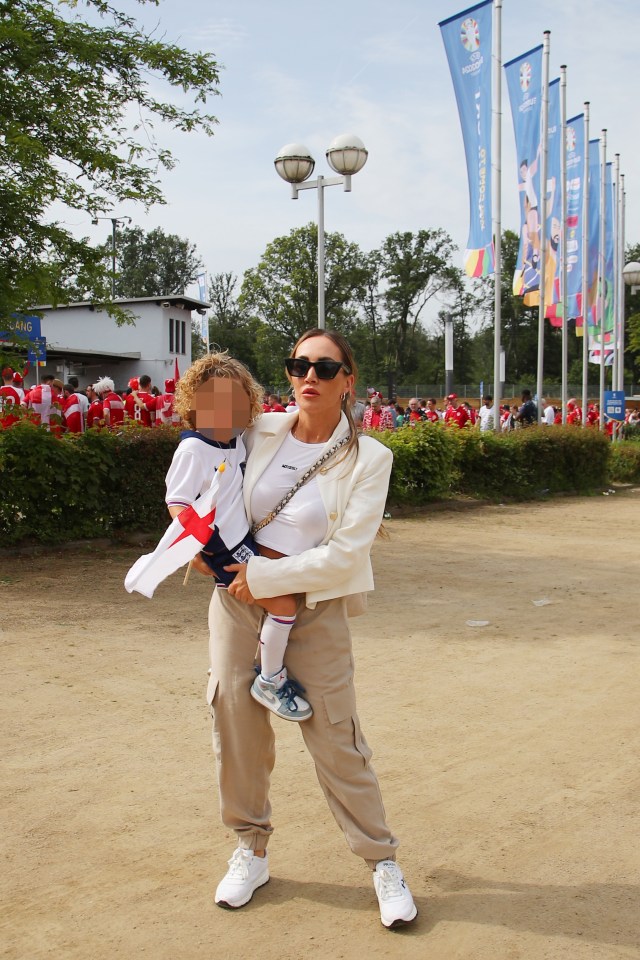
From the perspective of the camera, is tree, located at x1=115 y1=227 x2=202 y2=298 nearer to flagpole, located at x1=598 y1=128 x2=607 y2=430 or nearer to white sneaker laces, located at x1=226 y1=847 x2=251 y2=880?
flagpole, located at x1=598 y1=128 x2=607 y2=430

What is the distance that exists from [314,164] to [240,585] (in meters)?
11.8

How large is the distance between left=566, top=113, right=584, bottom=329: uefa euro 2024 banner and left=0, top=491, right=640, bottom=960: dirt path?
18.8m

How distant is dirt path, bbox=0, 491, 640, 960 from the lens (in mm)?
3029

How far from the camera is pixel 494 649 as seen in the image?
6707mm

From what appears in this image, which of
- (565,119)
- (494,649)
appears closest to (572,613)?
(494,649)

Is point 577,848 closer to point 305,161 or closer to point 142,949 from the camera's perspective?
point 142,949

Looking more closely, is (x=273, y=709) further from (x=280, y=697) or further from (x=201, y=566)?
(x=201, y=566)

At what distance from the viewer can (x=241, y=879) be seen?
10.5 ft

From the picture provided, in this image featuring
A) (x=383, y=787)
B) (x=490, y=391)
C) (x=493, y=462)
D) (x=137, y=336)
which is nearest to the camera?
(x=383, y=787)

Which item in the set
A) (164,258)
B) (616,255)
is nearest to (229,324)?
(164,258)

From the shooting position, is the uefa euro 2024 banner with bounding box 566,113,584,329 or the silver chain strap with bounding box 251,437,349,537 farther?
the uefa euro 2024 banner with bounding box 566,113,584,329

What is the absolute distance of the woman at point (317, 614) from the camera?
304 cm

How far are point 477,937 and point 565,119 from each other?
22605 millimetres

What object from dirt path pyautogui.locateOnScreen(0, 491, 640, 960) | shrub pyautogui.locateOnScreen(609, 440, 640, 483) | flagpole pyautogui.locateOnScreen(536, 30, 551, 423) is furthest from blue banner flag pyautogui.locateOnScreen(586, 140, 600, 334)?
dirt path pyautogui.locateOnScreen(0, 491, 640, 960)
